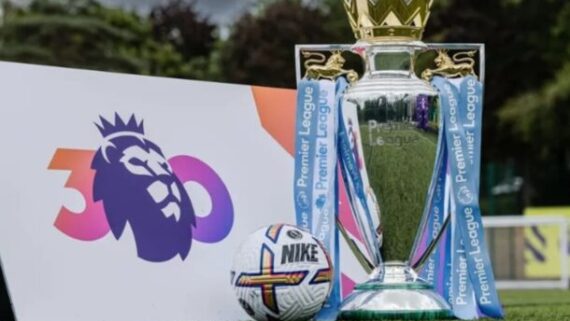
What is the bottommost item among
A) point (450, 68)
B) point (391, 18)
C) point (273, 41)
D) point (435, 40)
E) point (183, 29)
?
point (450, 68)

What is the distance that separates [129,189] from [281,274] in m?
1.42

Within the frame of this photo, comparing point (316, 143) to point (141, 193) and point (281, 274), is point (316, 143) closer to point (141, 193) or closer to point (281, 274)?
point (141, 193)

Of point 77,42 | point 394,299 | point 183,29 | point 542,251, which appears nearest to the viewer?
point 394,299

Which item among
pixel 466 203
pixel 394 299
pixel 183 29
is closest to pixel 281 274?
pixel 394 299

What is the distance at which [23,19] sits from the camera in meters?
38.6

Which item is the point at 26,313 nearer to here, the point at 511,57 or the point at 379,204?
the point at 379,204

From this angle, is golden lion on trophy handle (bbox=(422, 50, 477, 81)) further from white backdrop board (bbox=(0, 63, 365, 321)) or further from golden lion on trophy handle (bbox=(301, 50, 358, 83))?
white backdrop board (bbox=(0, 63, 365, 321))

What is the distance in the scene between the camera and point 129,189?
733 centimetres

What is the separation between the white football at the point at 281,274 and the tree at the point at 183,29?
42.3 meters

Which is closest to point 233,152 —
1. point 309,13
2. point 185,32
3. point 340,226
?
point 340,226

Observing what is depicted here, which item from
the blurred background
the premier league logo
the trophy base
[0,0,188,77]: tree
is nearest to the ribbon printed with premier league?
the trophy base

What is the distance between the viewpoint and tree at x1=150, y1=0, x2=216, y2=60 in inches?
1911

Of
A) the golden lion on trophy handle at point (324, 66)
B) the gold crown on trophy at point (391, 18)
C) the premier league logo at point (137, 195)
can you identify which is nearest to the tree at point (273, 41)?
the golden lion on trophy handle at point (324, 66)

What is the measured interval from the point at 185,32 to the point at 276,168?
41.3 metres
